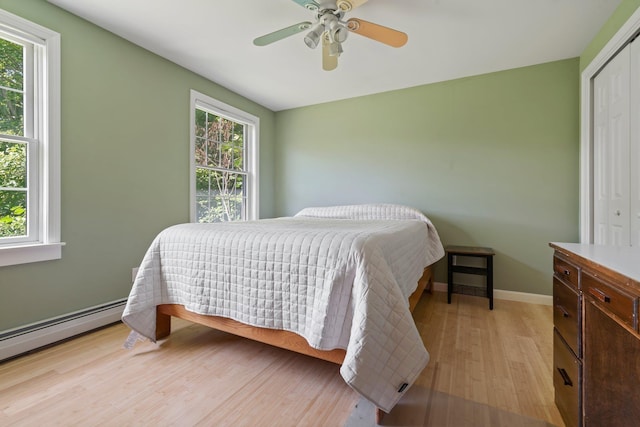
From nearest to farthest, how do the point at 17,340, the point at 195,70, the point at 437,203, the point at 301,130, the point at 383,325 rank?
the point at 383,325 → the point at 17,340 → the point at 195,70 → the point at 437,203 → the point at 301,130

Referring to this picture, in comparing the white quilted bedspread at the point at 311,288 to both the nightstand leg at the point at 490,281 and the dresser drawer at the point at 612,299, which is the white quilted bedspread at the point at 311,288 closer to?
the dresser drawer at the point at 612,299

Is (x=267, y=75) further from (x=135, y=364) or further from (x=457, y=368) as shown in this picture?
(x=457, y=368)

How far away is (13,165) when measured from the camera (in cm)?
181

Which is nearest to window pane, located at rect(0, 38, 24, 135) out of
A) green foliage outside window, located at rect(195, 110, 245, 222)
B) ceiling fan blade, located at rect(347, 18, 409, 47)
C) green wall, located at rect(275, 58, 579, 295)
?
green foliage outside window, located at rect(195, 110, 245, 222)

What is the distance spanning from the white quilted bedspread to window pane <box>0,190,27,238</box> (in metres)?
0.88

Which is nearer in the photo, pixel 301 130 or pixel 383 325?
pixel 383 325

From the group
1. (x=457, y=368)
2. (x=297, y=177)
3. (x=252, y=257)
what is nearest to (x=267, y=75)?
(x=297, y=177)

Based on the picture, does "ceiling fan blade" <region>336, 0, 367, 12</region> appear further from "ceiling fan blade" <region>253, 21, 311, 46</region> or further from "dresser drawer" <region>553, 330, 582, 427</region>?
"dresser drawer" <region>553, 330, 582, 427</region>

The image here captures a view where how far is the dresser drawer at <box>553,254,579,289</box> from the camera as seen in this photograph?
1.06 meters

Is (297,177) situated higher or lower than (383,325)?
higher

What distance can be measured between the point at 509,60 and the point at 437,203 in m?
1.51

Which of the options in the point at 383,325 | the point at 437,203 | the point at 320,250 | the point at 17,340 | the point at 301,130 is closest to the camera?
the point at 383,325

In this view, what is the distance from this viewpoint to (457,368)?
161 centimetres

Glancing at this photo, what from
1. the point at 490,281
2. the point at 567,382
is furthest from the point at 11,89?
the point at 490,281
